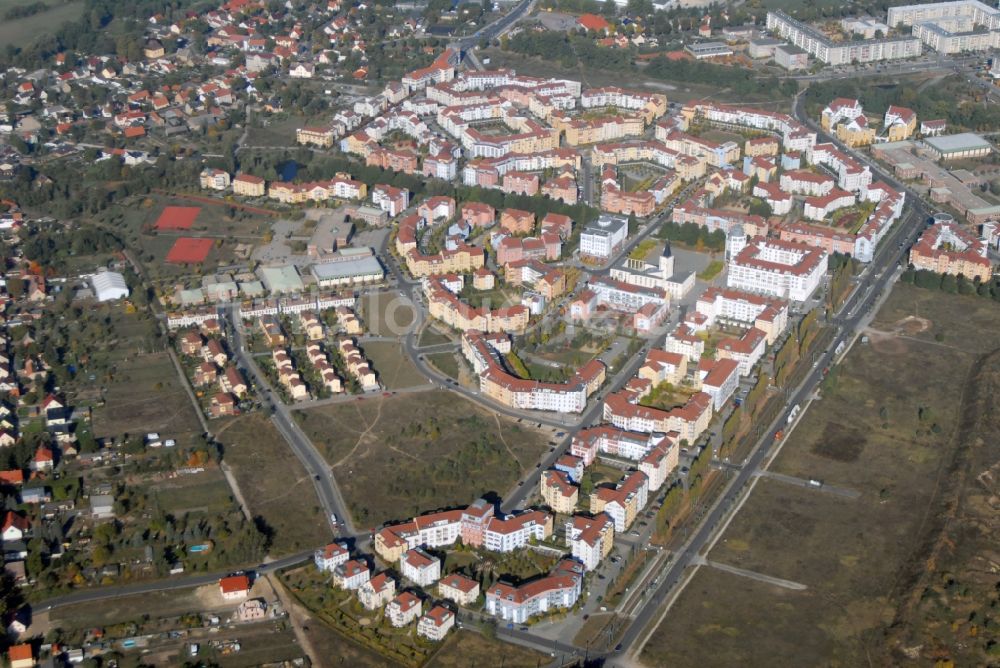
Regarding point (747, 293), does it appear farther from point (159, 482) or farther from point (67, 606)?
point (67, 606)

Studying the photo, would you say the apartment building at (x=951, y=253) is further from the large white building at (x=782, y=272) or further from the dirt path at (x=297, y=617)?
the dirt path at (x=297, y=617)

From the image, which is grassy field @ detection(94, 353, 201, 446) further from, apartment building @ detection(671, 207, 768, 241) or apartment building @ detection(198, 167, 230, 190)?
apartment building @ detection(671, 207, 768, 241)

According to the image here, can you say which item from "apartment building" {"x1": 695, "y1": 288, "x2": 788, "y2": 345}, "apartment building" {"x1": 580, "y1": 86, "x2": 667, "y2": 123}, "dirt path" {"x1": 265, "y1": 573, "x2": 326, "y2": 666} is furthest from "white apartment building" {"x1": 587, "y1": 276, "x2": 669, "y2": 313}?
"apartment building" {"x1": 580, "y1": 86, "x2": 667, "y2": 123}

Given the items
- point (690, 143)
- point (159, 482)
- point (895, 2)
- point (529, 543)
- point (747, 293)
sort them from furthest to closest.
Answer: point (895, 2), point (690, 143), point (747, 293), point (159, 482), point (529, 543)

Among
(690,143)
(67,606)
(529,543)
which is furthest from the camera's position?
(690,143)

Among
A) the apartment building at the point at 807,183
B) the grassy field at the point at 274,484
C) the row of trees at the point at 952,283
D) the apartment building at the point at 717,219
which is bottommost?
the row of trees at the point at 952,283

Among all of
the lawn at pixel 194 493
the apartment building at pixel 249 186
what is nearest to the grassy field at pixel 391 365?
the lawn at pixel 194 493

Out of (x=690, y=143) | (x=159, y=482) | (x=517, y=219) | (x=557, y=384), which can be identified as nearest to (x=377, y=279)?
(x=517, y=219)
